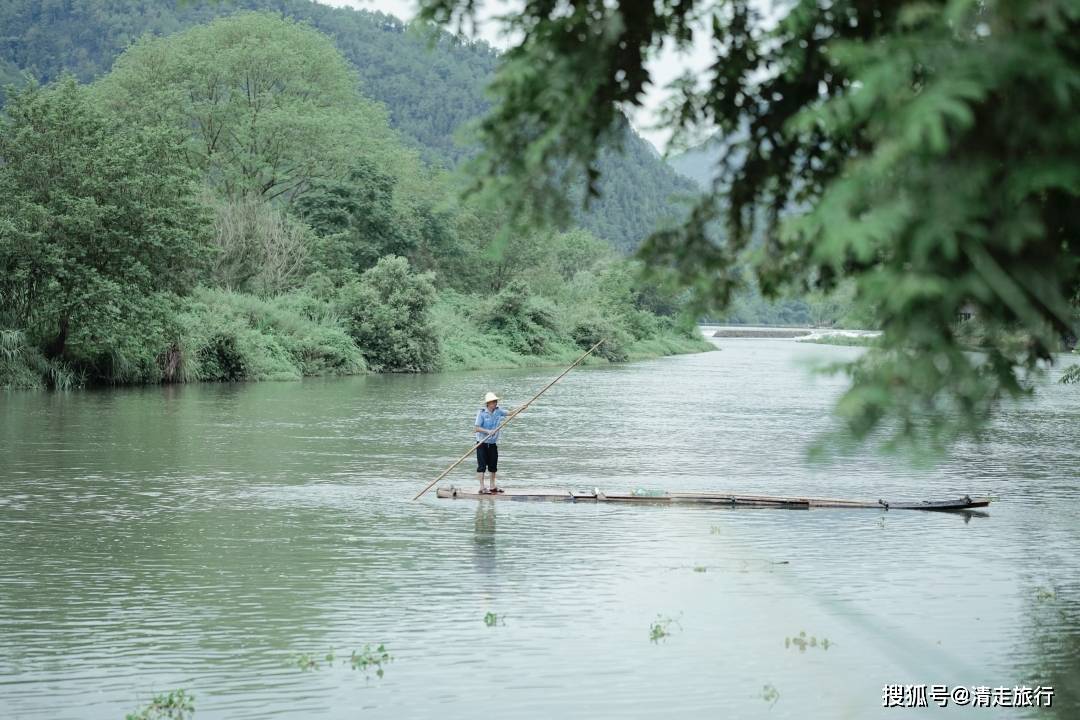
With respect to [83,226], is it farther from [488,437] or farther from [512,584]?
[512,584]

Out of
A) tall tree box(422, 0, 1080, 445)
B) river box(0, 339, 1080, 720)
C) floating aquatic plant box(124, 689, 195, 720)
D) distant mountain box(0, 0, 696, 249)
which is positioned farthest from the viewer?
distant mountain box(0, 0, 696, 249)

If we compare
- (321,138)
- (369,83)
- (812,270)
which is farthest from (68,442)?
(369,83)

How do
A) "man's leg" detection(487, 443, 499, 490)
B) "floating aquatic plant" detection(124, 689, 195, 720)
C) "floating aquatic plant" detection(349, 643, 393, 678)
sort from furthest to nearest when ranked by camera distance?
1. "man's leg" detection(487, 443, 499, 490)
2. "floating aquatic plant" detection(349, 643, 393, 678)
3. "floating aquatic plant" detection(124, 689, 195, 720)

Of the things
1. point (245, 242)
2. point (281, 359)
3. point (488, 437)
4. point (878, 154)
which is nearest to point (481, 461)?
point (488, 437)

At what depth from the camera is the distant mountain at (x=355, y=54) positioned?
5133 inches

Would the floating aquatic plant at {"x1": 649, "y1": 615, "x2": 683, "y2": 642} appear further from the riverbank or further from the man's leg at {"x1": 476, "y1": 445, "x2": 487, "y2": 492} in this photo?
the riverbank

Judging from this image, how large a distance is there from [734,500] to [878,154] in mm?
15031

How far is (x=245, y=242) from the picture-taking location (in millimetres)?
59844

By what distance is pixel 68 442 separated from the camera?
27.0m

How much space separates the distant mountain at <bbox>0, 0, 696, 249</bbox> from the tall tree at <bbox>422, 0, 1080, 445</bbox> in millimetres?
85129

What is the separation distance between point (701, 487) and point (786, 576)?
8018mm

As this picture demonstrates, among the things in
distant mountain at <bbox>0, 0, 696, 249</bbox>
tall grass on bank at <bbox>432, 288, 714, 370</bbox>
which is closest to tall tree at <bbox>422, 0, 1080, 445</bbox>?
tall grass on bank at <bbox>432, 288, 714, 370</bbox>

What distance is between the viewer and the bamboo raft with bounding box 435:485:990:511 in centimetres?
1912

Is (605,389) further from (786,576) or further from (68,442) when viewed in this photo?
(786,576)
